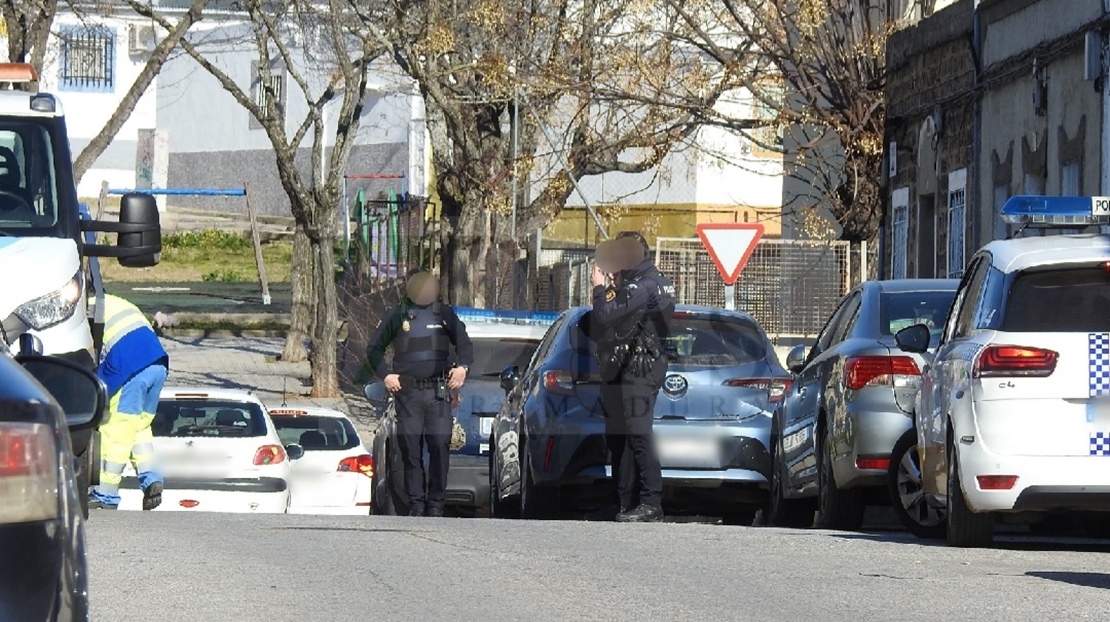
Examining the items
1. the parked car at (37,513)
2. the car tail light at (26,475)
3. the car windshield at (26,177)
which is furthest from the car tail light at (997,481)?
the car tail light at (26,475)

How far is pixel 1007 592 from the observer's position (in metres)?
8.20

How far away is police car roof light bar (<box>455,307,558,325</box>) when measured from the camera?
16.7 meters

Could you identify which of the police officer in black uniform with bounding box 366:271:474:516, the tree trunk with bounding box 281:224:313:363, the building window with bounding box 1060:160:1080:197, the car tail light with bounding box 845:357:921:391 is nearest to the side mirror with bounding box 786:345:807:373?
the car tail light with bounding box 845:357:921:391

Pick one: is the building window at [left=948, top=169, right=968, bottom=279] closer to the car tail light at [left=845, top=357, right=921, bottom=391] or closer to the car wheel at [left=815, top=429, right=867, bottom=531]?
the car wheel at [left=815, top=429, right=867, bottom=531]

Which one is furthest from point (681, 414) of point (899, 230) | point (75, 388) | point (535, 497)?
point (899, 230)

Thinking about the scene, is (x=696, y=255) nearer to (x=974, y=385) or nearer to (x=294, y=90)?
(x=974, y=385)

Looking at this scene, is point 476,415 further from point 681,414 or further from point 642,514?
point 642,514

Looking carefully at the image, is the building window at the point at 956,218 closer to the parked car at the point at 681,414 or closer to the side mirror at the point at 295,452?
the side mirror at the point at 295,452

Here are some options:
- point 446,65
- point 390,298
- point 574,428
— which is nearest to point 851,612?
point 574,428

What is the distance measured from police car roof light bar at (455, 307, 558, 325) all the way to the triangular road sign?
4013mm

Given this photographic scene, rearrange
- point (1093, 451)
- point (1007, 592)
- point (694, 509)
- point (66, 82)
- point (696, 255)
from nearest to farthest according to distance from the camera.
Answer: point (1007, 592), point (1093, 451), point (694, 509), point (696, 255), point (66, 82)

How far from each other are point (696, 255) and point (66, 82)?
34861 millimetres

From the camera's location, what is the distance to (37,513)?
3.65m

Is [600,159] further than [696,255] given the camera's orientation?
Yes
